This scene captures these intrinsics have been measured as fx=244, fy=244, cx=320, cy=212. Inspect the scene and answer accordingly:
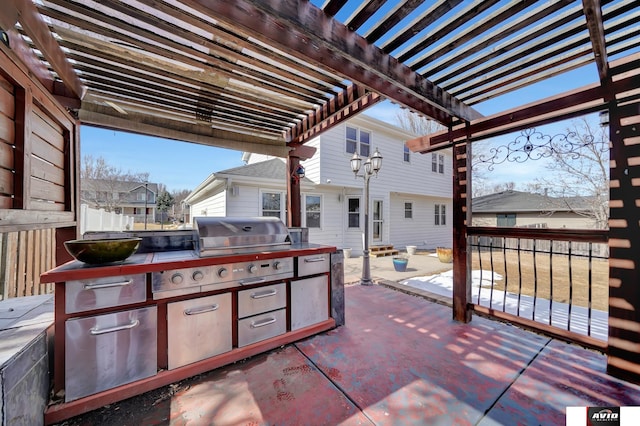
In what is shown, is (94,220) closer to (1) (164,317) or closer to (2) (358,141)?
(1) (164,317)

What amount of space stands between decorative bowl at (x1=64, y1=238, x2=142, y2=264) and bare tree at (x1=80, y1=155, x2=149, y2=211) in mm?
19187

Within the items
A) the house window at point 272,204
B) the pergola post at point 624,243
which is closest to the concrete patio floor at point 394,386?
the pergola post at point 624,243

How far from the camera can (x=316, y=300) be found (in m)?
2.81

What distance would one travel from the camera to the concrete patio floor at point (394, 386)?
64.8 inches

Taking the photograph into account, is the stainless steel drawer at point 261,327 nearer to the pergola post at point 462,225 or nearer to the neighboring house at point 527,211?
the pergola post at point 462,225

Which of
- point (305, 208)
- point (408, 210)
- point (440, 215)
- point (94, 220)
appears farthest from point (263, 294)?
point (440, 215)

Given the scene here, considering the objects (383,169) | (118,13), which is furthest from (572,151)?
(383,169)

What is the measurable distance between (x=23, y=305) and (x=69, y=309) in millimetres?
899

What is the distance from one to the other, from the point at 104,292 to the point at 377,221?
8613 mm

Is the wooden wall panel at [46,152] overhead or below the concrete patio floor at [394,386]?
overhead

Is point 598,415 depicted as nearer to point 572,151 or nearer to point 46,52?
point 572,151

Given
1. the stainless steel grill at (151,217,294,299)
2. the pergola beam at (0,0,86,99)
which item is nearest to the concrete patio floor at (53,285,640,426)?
the stainless steel grill at (151,217,294,299)

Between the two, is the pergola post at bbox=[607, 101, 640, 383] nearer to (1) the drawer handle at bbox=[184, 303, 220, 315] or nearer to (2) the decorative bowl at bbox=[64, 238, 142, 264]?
(1) the drawer handle at bbox=[184, 303, 220, 315]

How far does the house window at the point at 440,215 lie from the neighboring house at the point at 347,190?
574 mm
